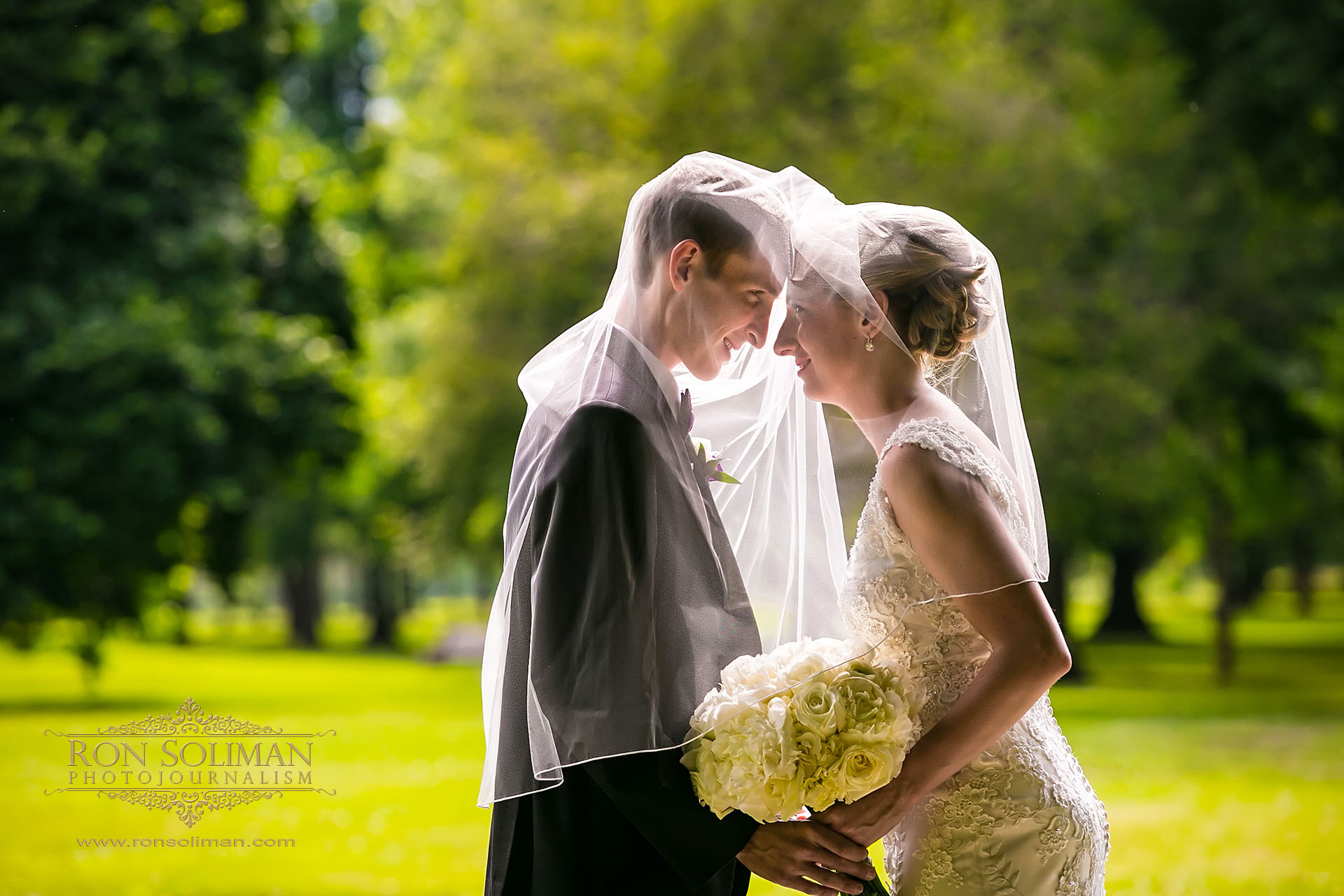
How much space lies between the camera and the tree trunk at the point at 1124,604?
96.7 ft

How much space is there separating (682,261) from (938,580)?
0.79 m

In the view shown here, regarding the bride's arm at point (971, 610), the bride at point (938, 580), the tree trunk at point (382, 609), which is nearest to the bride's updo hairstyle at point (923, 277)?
the bride at point (938, 580)

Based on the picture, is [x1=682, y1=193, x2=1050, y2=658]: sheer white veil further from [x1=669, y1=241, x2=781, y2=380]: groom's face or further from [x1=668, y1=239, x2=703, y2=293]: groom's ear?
[x1=668, y1=239, x2=703, y2=293]: groom's ear

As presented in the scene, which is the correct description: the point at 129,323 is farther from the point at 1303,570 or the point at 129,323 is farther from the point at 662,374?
the point at 1303,570

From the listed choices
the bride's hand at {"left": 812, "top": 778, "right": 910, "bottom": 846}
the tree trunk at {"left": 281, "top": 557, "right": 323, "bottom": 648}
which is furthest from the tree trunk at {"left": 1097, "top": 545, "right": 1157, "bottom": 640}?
the bride's hand at {"left": 812, "top": 778, "right": 910, "bottom": 846}

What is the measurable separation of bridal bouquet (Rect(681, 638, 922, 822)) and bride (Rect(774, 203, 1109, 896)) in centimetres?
11

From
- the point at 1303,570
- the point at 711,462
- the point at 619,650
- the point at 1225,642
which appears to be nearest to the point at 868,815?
the point at 619,650

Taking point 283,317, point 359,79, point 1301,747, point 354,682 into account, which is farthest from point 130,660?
point 1301,747

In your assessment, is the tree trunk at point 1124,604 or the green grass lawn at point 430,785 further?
the tree trunk at point 1124,604

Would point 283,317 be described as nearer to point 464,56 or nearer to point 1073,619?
point 464,56

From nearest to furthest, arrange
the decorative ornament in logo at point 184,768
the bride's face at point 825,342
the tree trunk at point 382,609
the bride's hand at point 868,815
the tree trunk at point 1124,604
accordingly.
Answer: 1. the bride's hand at point 868,815
2. the bride's face at point 825,342
3. the decorative ornament in logo at point 184,768
4. the tree trunk at point 1124,604
5. the tree trunk at point 382,609

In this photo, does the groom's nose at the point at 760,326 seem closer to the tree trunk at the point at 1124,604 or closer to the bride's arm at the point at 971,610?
the bride's arm at the point at 971,610

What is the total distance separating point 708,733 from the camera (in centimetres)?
233

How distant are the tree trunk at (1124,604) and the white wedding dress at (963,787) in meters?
28.3
